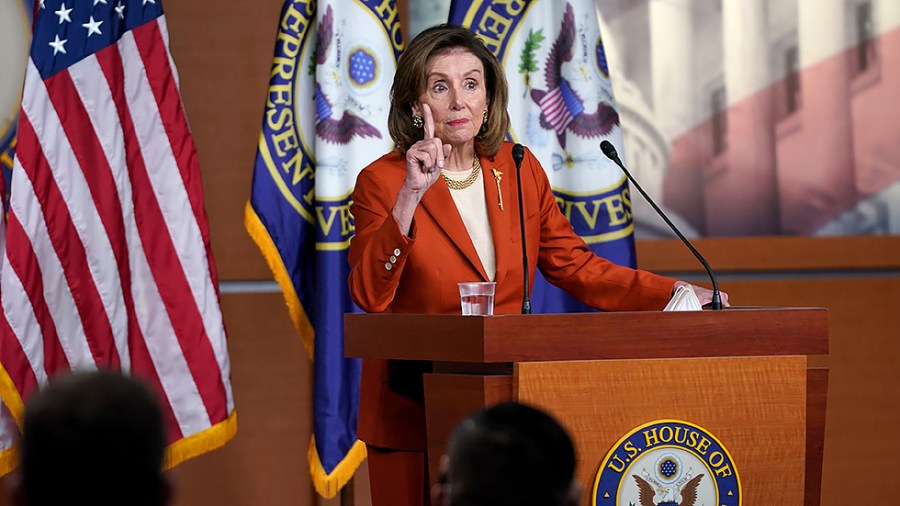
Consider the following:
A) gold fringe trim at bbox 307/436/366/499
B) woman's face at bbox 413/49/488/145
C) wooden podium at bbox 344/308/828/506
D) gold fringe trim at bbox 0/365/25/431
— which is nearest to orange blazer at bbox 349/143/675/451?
woman's face at bbox 413/49/488/145

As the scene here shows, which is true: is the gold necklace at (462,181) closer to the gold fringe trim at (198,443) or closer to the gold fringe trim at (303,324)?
the gold fringe trim at (303,324)

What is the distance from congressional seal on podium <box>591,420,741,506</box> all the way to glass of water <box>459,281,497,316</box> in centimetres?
39

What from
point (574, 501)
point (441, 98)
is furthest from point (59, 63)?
point (574, 501)

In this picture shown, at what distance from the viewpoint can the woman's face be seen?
8.62 feet

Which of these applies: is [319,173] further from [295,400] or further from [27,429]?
[27,429]

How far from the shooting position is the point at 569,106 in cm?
383

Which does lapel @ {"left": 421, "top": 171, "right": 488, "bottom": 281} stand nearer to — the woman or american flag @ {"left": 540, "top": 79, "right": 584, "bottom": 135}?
the woman

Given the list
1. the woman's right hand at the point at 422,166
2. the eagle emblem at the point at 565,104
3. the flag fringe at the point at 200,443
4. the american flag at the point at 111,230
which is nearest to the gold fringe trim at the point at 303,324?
the american flag at the point at 111,230

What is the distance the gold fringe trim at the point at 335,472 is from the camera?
3680 mm

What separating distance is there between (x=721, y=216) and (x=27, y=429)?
3742 millimetres

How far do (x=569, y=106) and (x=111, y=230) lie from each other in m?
1.56

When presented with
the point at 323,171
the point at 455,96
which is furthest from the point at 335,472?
the point at 455,96

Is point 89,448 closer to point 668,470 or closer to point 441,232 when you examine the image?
point 668,470

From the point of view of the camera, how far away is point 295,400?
13.5 ft
